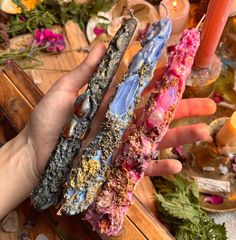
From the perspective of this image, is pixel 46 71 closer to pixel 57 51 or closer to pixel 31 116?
pixel 57 51

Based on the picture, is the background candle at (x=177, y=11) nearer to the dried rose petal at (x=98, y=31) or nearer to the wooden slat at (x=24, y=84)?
the dried rose petal at (x=98, y=31)

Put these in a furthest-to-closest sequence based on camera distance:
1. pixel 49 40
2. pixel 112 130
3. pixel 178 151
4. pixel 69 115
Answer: pixel 49 40
pixel 178 151
pixel 69 115
pixel 112 130

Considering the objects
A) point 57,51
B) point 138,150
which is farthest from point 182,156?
point 57,51

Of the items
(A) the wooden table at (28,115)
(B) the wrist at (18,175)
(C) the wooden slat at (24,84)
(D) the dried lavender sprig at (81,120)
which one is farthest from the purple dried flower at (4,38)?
(D) the dried lavender sprig at (81,120)

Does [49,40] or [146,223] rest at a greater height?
[49,40]

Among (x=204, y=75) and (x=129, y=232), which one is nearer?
(x=129, y=232)

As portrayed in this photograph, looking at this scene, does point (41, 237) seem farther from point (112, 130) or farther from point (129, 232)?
point (112, 130)

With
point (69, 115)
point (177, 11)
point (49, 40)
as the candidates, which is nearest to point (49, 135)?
point (69, 115)
